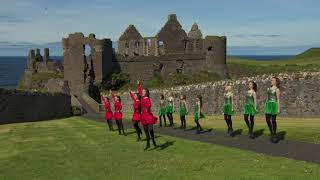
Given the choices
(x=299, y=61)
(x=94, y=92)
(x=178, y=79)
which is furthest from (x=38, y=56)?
(x=299, y=61)

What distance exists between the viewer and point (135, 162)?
15969mm

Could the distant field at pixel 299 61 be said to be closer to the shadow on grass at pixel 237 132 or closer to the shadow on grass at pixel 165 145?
the shadow on grass at pixel 237 132

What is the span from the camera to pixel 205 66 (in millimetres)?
78062

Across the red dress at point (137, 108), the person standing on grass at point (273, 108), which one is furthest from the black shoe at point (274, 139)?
the red dress at point (137, 108)

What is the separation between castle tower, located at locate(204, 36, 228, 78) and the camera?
77625mm

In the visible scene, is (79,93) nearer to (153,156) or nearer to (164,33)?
(164,33)

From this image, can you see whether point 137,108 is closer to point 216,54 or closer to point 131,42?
point 216,54

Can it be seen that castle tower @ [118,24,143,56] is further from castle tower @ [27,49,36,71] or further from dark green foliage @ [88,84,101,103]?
castle tower @ [27,49,36,71]

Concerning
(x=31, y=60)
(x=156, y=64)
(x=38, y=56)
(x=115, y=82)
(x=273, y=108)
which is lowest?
(x=115, y=82)

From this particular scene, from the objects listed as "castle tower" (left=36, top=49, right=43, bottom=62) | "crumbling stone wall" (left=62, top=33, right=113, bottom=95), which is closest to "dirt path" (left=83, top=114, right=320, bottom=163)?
"crumbling stone wall" (left=62, top=33, right=113, bottom=95)

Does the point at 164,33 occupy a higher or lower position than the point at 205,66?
higher

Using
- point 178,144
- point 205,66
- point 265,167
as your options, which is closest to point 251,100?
point 178,144

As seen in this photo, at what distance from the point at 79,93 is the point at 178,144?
51728 mm

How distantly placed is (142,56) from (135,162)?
60.9 metres
